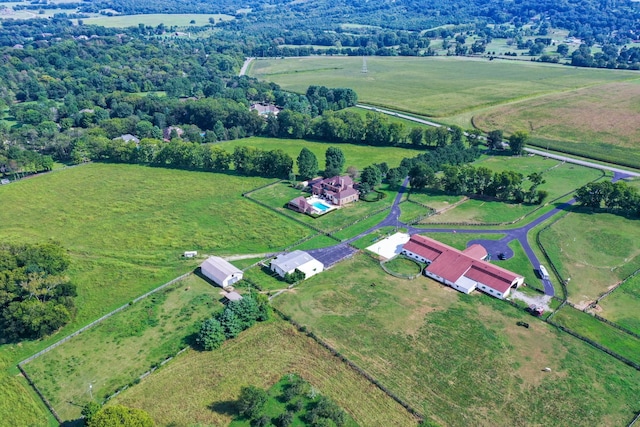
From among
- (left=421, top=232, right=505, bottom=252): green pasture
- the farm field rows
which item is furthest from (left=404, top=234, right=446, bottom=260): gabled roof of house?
the farm field rows

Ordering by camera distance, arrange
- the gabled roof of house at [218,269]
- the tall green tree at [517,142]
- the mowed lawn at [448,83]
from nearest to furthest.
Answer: the gabled roof of house at [218,269]
the tall green tree at [517,142]
the mowed lawn at [448,83]

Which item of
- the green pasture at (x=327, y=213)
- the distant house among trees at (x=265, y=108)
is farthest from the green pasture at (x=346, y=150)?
the distant house among trees at (x=265, y=108)

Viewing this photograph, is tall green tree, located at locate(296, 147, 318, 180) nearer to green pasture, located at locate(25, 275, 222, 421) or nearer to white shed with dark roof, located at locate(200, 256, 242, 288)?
white shed with dark roof, located at locate(200, 256, 242, 288)

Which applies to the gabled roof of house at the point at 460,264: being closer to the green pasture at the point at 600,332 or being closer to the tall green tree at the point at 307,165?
the green pasture at the point at 600,332

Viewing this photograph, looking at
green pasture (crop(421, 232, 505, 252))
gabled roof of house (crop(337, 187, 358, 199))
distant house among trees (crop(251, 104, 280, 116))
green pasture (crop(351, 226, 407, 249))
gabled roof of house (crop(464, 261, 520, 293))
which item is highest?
distant house among trees (crop(251, 104, 280, 116))

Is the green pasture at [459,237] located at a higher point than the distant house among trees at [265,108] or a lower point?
lower

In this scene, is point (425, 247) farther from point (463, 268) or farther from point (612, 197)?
point (612, 197)

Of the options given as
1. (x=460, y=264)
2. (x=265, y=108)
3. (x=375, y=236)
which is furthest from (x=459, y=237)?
(x=265, y=108)
